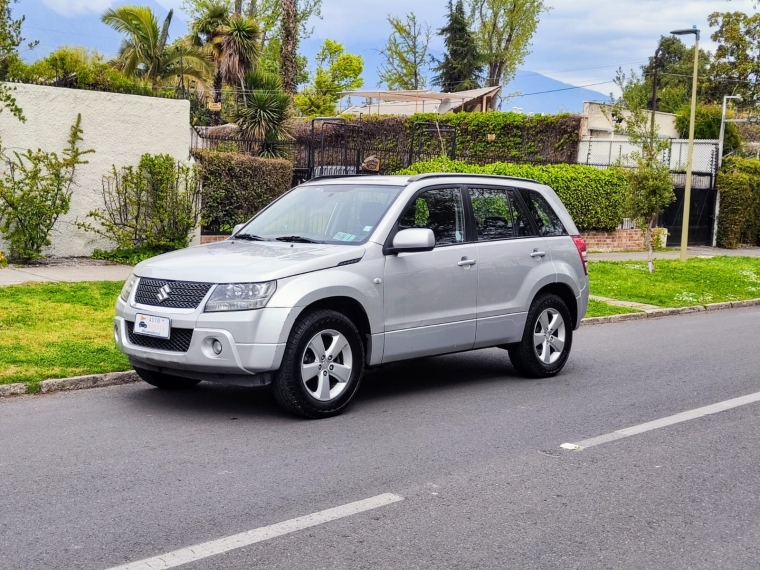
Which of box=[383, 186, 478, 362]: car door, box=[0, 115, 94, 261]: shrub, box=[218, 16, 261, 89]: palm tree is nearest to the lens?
box=[383, 186, 478, 362]: car door

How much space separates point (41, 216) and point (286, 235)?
7.90 m

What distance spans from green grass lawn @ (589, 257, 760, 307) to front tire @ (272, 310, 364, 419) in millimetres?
9768

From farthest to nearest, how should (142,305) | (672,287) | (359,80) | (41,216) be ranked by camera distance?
1. (359,80)
2. (672,287)
3. (41,216)
4. (142,305)

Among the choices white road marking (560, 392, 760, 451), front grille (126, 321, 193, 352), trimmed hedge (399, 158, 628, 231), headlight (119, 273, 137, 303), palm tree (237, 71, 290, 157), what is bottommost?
white road marking (560, 392, 760, 451)

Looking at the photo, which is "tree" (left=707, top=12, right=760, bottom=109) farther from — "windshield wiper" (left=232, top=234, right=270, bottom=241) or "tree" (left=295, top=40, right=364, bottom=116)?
"windshield wiper" (left=232, top=234, right=270, bottom=241)

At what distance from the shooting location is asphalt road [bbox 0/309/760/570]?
4.39m

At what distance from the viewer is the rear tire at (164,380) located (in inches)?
299

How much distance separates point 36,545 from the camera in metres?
4.30

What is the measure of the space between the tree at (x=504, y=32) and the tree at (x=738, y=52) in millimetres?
16758

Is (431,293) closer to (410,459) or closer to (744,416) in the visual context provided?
(410,459)

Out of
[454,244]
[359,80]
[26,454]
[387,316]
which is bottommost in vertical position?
[26,454]

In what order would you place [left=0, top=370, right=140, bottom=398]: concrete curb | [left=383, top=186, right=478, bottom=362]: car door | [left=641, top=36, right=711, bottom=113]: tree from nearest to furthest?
[left=383, top=186, right=478, bottom=362]: car door, [left=0, top=370, right=140, bottom=398]: concrete curb, [left=641, top=36, right=711, bottom=113]: tree

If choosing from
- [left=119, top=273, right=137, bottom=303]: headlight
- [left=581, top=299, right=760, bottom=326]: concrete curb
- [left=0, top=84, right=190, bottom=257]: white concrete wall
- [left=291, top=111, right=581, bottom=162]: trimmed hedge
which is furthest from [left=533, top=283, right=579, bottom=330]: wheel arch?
[left=291, top=111, right=581, bottom=162]: trimmed hedge

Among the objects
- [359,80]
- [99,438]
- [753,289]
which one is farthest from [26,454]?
[359,80]
